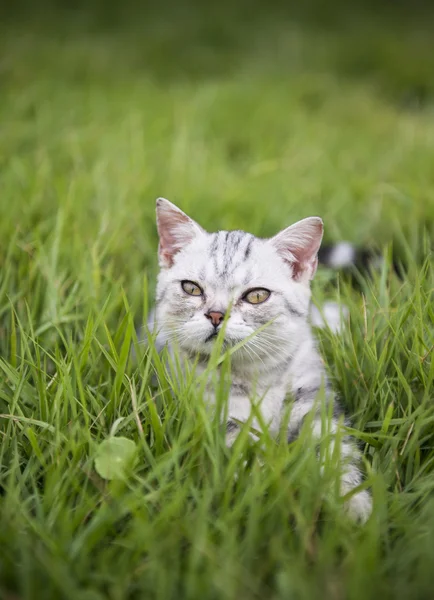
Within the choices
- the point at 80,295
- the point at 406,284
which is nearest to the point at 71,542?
the point at 80,295

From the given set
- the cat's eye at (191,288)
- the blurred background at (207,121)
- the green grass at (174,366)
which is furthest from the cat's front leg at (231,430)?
the blurred background at (207,121)

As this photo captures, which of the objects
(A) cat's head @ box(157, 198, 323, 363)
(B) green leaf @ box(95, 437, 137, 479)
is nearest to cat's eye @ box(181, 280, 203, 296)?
(A) cat's head @ box(157, 198, 323, 363)

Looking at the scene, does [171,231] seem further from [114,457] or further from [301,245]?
[114,457]

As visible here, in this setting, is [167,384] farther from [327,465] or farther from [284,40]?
[284,40]

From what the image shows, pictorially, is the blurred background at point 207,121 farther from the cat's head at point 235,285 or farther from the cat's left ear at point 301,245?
the cat's left ear at point 301,245

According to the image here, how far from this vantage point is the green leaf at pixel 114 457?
1.22 m

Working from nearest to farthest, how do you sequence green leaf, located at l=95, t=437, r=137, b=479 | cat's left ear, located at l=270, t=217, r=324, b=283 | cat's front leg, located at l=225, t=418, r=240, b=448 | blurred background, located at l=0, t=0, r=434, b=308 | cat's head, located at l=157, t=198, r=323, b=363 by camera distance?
green leaf, located at l=95, t=437, r=137, b=479 < cat's front leg, located at l=225, t=418, r=240, b=448 < cat's head, located at l=157, t=198, r=323, b=363 < cat's left ear, located at l=270, t=217, r=324, b=283 < blurred background, located at l=0, t=0, r=434, b=308

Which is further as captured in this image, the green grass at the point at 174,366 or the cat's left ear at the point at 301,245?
the cat's left ear at the point at 301,245

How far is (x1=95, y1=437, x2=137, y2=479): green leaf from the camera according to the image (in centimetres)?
122

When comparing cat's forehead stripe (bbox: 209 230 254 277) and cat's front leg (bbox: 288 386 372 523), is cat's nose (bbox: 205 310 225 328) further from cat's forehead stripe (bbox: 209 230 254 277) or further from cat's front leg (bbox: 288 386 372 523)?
cat's front leg (bbox: 288 386 372 523)

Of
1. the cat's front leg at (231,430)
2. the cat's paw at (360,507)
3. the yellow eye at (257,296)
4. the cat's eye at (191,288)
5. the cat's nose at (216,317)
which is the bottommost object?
the cat's paw at (360,507)

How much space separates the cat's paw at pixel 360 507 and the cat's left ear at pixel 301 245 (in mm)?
697

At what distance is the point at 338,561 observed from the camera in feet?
3.61

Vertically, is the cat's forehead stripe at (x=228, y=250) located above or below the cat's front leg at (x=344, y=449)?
above
